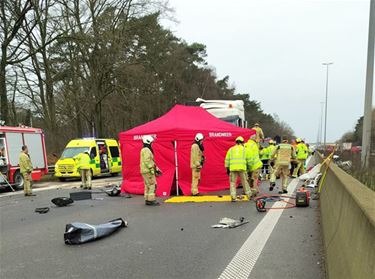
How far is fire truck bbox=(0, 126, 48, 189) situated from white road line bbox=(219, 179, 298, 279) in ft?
40.3

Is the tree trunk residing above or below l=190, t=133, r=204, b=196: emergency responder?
above

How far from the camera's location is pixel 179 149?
13.6 metres

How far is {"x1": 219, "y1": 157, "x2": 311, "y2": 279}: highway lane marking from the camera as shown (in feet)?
17.4

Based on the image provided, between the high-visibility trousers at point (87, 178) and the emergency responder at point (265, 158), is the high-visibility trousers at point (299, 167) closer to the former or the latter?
the emergency responder at point (265, 158)

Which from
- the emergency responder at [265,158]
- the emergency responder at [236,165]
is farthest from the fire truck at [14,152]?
the emergency responder at [265,158]

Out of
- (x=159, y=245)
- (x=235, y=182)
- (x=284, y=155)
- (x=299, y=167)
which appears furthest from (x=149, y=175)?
(x=299, y=167)

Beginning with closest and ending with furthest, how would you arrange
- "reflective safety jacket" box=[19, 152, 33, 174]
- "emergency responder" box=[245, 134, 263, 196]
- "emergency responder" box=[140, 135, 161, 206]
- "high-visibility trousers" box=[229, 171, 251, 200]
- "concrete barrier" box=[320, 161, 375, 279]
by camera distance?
"concrete barrier" box=[320, 161, 375, 279] → "emergency responder" box=[140, 135, 161, 206] → "high-visibility trousers" box=[229, 171, 251, 200] → "emergency responder" box=[245, 134, 263, 196] → "reflective safety jacket" box=[19, 152, 33, 174]

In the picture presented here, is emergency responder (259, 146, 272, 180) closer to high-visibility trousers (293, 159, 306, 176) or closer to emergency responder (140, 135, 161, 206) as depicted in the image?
high-visibility trousers (293, 159, 306, 176)

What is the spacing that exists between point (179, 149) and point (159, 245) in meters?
6.94

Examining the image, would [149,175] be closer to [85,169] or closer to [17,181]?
[85,169]

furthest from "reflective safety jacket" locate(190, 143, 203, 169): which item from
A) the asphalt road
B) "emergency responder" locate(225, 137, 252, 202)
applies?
the asphalt road

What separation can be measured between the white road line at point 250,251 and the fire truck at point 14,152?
12288mm

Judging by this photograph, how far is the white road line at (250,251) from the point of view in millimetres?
5289

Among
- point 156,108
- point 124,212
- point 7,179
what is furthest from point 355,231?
point 156,108
